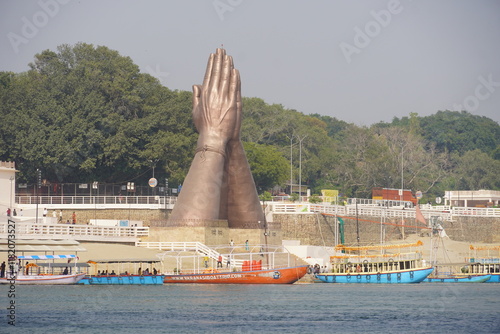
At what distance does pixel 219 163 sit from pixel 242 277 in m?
12.2

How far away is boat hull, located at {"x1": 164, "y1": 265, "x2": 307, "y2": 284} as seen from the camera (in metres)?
79.5

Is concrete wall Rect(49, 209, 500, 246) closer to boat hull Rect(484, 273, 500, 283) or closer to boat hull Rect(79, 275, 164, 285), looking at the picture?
boat hull Rect(79, 275, 164, 285)

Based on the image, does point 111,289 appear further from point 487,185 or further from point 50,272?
point 487,185

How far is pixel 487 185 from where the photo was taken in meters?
177

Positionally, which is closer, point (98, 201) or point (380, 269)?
point (380, 269)

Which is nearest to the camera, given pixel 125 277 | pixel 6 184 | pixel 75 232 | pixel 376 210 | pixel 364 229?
pixel 125 277

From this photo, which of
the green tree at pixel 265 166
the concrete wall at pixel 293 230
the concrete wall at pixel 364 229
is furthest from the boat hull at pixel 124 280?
the green tree at pixel 265 166

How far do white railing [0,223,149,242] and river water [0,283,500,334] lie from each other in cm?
933

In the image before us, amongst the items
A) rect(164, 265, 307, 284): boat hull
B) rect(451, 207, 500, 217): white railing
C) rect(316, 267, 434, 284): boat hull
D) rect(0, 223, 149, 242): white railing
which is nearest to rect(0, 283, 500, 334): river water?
rect(164, 265, 307, 284): boat hull

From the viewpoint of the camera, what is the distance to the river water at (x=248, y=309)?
184 ft

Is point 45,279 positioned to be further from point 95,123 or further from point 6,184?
point 95,123

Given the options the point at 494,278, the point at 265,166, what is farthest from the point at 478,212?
the point at 494,278

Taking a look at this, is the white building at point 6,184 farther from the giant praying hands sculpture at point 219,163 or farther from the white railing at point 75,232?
the giant praying hands sculpture at point 219,163

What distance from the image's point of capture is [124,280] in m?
77.9
